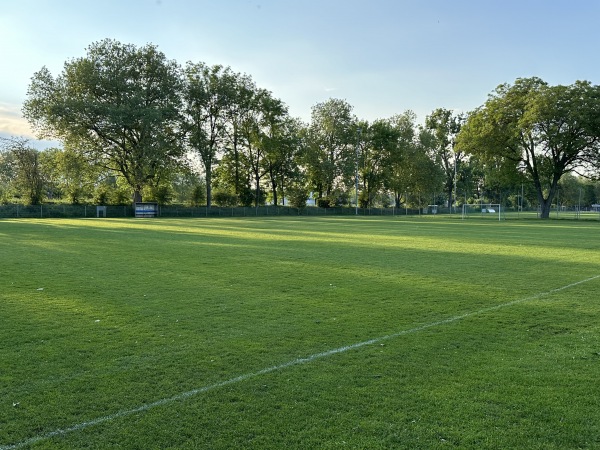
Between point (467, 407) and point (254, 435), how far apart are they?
73.4 inches

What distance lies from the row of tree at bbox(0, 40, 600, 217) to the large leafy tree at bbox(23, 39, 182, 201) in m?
0.14

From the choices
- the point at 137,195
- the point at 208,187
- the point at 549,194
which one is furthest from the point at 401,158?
the point at 137,195

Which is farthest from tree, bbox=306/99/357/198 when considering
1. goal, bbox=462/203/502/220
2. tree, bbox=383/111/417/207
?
goal, bbox=462/203/502/220

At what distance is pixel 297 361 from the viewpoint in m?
5.09

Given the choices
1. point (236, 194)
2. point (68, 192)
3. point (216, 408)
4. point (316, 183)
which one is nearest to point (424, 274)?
point (216, 408)

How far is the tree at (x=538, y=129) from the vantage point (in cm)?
4694

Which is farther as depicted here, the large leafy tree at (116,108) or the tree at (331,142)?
the tree at (331,142)

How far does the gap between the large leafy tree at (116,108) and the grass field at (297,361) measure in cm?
4431

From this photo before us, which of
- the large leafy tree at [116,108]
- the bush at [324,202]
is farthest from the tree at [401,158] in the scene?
the large leafy tree at [116,108]

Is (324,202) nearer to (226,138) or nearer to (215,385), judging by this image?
(226,138)

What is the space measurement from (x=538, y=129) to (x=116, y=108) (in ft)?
154

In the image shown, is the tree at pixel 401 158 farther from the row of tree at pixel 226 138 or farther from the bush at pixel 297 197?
the bush at pixel 297 197

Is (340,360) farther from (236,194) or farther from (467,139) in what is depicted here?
(236,194)

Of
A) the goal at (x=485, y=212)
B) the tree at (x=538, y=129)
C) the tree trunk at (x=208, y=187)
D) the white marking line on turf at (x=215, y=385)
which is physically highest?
the tree at (x=538, y=129)
